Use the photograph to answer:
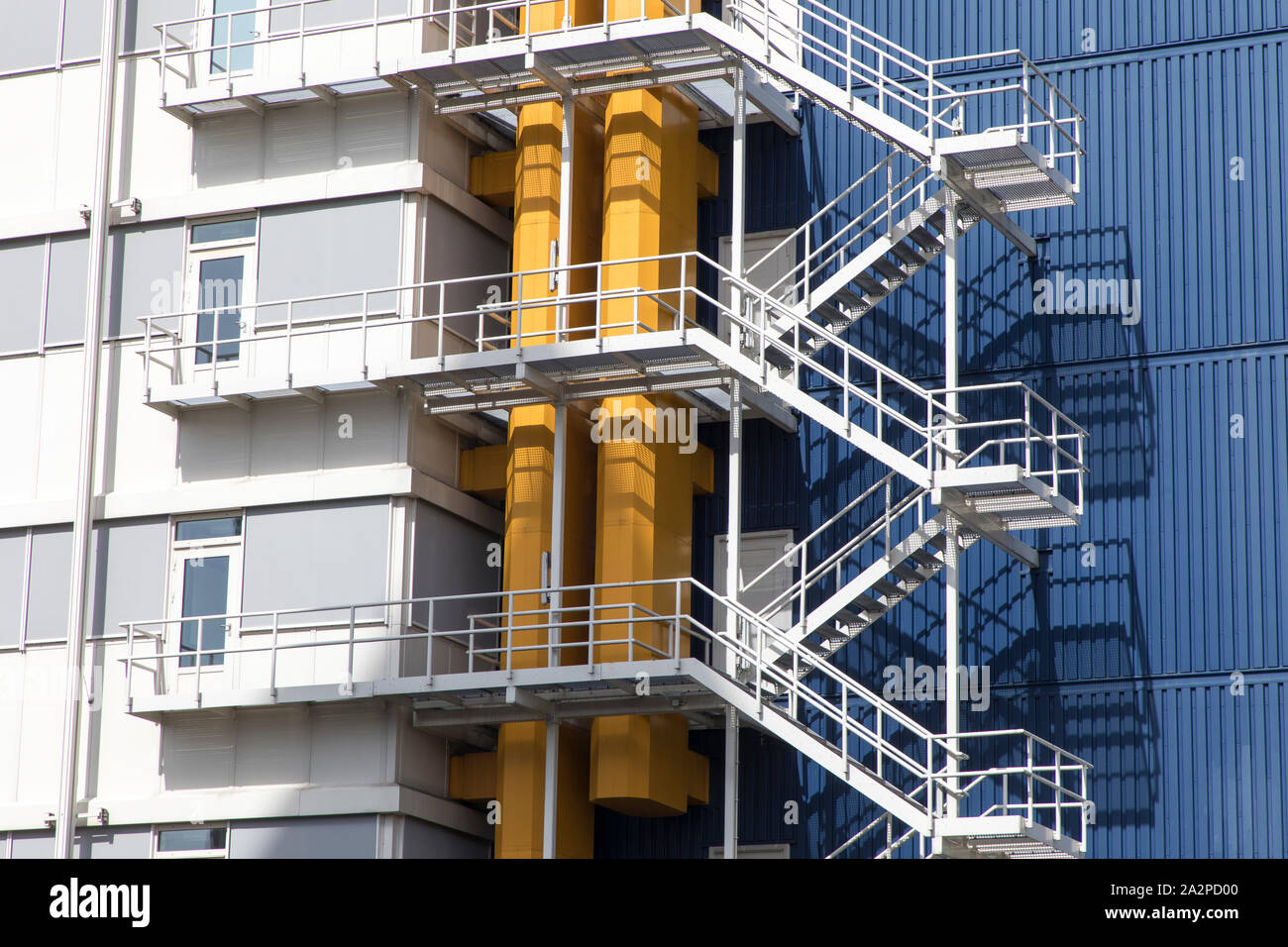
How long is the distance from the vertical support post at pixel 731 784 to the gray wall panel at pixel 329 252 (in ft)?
28.0

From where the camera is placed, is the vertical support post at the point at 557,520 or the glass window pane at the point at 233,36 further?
the glass window pane at the point at 233,36

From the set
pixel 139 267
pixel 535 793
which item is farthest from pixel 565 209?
pixel 535 793

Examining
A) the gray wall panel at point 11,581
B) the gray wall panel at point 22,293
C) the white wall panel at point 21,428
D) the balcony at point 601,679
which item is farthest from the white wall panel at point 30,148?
the balcony at point 601,679

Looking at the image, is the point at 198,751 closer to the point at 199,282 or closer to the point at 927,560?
the point at 199,282

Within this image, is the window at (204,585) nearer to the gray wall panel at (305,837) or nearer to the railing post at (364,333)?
the gray wall panel at (305,837)

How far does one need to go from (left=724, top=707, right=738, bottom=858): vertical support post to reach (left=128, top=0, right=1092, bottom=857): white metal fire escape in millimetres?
479

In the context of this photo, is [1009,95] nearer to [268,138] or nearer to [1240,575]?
[1240,575]

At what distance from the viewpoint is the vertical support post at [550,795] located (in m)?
32.2

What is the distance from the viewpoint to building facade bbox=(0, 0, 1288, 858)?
3222 centimetres

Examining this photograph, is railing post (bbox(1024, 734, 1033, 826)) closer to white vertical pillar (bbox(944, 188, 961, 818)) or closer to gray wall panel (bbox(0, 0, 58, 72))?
white vertical pillar (bbox(944, 188, 961, 818))

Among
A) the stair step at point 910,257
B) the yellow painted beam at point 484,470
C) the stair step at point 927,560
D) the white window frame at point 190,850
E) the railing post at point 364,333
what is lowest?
the white window frame at point 190,850

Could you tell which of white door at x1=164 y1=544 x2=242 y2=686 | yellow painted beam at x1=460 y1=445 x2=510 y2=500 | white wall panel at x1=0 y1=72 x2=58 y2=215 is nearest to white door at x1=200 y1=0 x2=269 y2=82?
white wall panel at x1=0 y1=72 x2=58 y2=215
